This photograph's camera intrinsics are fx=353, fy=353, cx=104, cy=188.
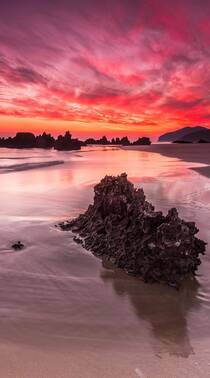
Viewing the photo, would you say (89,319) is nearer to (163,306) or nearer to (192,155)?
(163,306)

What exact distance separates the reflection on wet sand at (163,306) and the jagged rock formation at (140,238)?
169mm

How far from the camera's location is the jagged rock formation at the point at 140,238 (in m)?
4.33

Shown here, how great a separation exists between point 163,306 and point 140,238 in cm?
115

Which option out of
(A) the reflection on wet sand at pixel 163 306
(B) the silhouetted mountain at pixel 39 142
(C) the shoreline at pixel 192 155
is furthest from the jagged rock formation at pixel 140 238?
(B) the silhouetted mountain at pixel 39 142

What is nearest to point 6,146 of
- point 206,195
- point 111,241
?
point 206,195

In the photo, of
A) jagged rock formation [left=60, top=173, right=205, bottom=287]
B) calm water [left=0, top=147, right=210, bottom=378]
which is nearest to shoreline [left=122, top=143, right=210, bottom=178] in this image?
jagged rock formation [left=60, top=173, right=205, bottom=287]

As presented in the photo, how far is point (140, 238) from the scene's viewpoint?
475cm

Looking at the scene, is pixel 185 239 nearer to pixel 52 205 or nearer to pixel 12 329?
pixel 12 329

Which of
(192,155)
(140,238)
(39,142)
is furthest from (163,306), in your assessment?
(39,142)

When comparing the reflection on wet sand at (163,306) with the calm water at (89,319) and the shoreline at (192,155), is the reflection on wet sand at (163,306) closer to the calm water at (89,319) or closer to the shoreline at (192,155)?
the calm water at (89,319)

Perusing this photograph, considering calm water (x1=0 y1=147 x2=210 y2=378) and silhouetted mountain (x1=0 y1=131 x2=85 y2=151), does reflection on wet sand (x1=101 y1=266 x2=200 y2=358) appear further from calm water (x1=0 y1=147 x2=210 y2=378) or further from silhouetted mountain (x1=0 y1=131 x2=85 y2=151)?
silhouetted mountain (x1=0 y1=131 x2=85 y2=151)

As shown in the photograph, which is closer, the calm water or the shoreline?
the calm water

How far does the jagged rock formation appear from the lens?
4328 millimetres

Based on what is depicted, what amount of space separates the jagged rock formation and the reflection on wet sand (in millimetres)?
169
